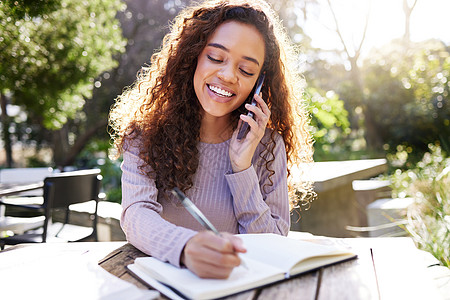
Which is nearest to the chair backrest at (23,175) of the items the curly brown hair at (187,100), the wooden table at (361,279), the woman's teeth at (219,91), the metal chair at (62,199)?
the metal chair at (62,199)

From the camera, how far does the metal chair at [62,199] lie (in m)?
2.98

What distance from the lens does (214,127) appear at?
1874 millimetres

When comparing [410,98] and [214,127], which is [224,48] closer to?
[214,127]

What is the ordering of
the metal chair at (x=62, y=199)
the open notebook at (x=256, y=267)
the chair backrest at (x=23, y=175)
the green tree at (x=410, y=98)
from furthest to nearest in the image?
the green tree at (x=410, y=98) → the chair backrest at (x=23, y=175) → the metal chair at (x=62, y=199) → the open notebook at (x=256, y=267)

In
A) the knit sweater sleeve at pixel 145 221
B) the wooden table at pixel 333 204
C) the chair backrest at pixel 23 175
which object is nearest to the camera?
the knit sweater sleeve at pixel 145 221

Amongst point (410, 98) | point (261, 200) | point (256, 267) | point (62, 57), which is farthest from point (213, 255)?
point (410, 98)

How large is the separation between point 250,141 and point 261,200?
0.24 m

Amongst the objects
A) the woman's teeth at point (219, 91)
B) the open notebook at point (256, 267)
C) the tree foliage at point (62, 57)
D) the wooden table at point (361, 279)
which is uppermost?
the tree foliage at point (62, 57)

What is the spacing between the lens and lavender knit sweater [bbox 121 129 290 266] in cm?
138

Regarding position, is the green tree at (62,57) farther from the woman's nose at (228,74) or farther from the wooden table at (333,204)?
the woman's nose at (228,74)

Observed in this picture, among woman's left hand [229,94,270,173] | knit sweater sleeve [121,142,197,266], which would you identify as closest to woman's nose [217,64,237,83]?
woman's left hand [229,94,270,173]

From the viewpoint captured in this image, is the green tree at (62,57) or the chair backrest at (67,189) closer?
the chair backrest at (67,189)

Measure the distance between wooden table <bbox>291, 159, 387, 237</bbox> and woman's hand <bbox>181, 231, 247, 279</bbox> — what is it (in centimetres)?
201

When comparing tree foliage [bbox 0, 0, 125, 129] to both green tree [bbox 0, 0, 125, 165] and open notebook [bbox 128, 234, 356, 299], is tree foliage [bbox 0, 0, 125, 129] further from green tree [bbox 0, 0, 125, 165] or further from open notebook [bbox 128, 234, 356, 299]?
open notebook [bbox 128, 234, 356, 299]
